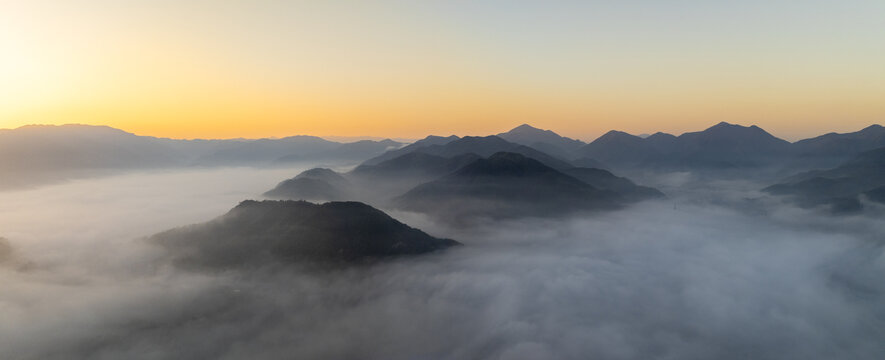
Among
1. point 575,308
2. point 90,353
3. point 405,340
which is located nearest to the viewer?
point 90,353

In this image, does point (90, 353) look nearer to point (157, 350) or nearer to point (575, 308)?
point (157, 350)

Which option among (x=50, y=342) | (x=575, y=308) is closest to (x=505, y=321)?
(x=575, y=308)

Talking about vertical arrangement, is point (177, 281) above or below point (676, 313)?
above

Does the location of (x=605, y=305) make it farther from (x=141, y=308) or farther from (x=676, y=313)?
(x=141, y=308)

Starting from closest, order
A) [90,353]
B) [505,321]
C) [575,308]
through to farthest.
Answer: [90,353]
[505,321]
[575,308]

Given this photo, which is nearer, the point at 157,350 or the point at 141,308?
the point at 157,350

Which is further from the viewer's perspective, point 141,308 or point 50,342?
point 141,308

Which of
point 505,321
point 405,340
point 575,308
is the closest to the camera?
point 405,340

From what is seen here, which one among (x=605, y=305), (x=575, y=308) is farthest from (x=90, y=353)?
(x=605, y=305)

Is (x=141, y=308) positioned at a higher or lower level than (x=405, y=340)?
higher
